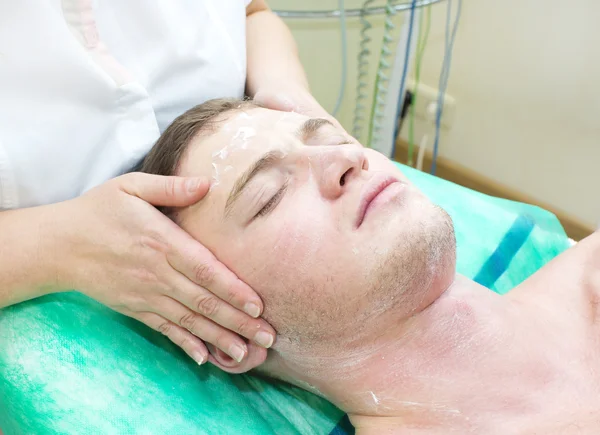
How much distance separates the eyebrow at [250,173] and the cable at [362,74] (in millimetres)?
1273

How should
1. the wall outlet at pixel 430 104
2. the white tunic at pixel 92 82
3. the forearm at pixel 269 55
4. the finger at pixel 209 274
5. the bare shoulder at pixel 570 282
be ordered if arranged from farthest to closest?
1. the wall outlet at pixel 430 104
2. the forearm at pixel 269 55
3. the bare shoulder at pixel 570 282
4. the white tunic at pixel 92 82
5. the finger at pixel 209 274

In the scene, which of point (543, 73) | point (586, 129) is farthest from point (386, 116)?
point (586, 129)

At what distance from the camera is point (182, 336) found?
0.93 meters

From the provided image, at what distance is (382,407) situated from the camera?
36.5 inches

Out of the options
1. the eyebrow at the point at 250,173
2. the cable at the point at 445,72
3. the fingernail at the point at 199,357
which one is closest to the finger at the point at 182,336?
the fingernail at the point at 199,357

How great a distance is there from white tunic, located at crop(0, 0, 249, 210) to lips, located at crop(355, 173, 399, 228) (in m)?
0.48

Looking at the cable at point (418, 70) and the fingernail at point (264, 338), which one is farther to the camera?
the cable at point (418, 70)

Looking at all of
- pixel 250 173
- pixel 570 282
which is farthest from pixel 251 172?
pixel 570 282

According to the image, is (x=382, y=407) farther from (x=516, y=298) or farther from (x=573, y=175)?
(x=573, y=175)

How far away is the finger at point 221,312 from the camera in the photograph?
861 millimetres

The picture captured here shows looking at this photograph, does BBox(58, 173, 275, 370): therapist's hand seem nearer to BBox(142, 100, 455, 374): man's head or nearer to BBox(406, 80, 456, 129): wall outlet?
BBox(142, 100, 455, 374): man's head

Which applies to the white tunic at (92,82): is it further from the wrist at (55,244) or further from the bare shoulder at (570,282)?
the bare shoulder at (570,282)

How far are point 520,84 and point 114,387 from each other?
6.66ft

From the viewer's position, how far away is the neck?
894 mm
